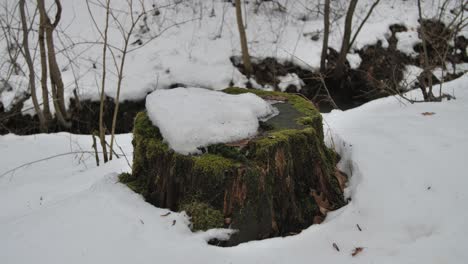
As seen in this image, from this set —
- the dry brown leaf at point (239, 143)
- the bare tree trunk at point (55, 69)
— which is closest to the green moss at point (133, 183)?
the dry brown leaf at point (239, 143)

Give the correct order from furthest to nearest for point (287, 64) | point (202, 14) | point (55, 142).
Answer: point (202, 14), point (287, 64), point (55, 142)

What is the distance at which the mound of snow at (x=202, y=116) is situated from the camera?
2.29 m

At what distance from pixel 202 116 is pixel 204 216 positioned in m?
0.64

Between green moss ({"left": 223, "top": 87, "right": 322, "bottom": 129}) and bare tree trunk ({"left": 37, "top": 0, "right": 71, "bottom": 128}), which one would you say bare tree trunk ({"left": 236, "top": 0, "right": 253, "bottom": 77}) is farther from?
green moss ({"left": 223, "top": 87, "right": 322, "bottom": 129})

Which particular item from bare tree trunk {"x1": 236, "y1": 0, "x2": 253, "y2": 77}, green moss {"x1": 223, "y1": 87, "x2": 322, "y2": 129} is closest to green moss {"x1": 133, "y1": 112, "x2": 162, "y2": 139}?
green moss {"x1": 223, "y1": 87, "x2": 322, "y2": 129}

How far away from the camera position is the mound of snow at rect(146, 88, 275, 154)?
7.52ft

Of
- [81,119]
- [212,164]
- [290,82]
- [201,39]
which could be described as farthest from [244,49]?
[212,164]

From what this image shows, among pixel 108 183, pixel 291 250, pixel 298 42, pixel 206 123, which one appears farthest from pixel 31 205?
pixel 298 42

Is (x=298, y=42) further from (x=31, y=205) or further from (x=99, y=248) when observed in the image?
(x=99, y=248)

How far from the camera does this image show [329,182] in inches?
101

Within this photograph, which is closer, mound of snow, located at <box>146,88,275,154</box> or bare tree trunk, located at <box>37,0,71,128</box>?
mound of snow, located at <box>146,88,275,154</box>

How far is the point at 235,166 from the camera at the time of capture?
213 centimetres

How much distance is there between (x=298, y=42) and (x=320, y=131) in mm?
7112

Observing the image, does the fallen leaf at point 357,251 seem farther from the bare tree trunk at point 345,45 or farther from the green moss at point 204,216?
the bare tree trunk at point 345,45
